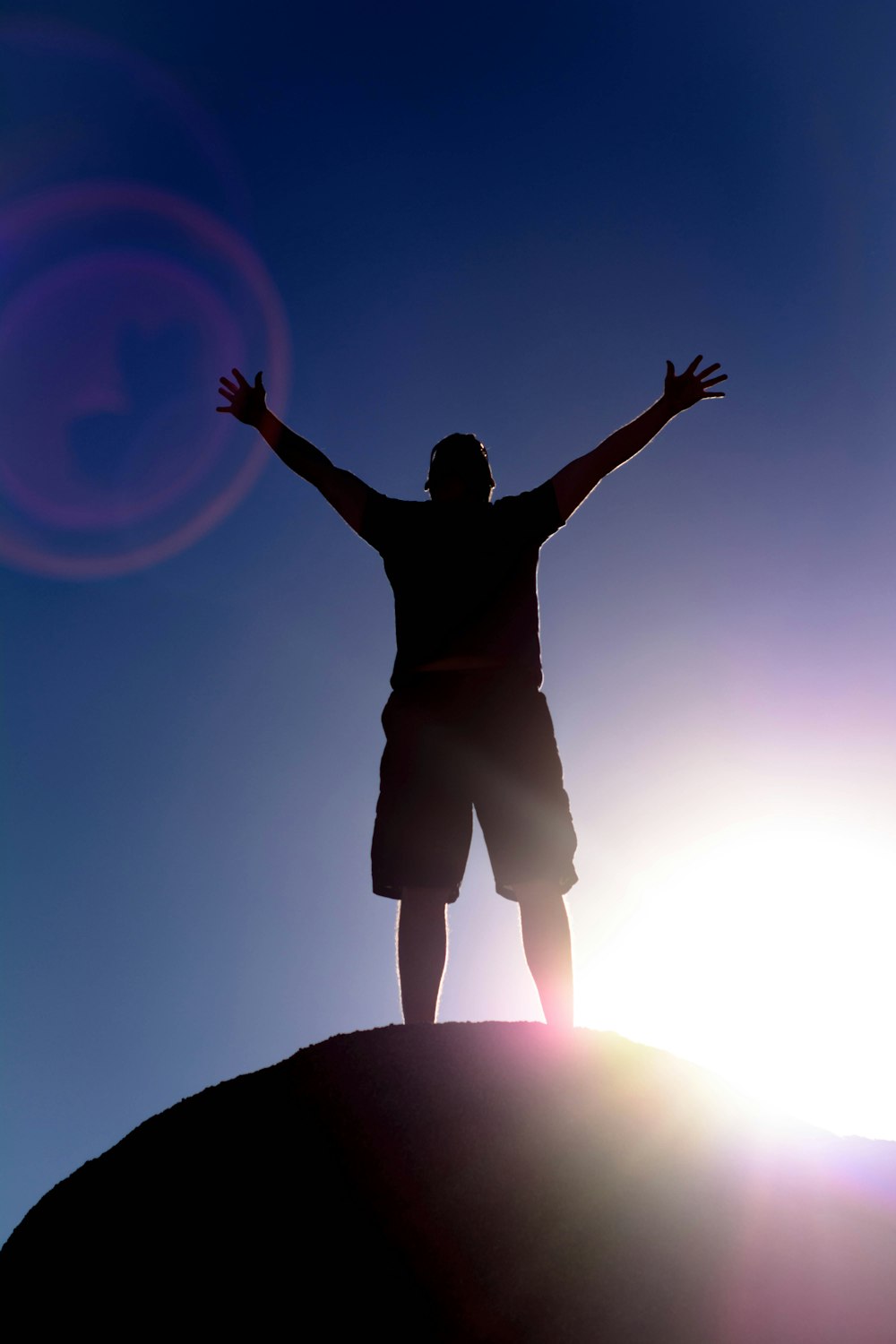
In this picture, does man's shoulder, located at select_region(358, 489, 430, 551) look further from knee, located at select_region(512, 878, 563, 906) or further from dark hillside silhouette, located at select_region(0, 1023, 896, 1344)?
dark hillside silhouette, located at select_region(0, 1023, 896, 1344)

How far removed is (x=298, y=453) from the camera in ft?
15.4

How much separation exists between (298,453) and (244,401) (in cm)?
51

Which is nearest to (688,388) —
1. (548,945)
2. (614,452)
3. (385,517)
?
(614,452)

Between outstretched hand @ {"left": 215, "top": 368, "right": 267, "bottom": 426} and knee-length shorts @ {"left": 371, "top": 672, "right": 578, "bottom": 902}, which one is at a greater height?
outstretched hand @ {"left": 215, "top": 368, "right": 267, "bottom": 426}

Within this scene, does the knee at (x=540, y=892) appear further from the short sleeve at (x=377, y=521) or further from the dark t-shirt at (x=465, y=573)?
the short sleeve at (x=377, y=521)

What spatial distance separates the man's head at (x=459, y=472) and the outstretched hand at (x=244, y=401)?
100cm

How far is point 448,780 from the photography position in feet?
13.3

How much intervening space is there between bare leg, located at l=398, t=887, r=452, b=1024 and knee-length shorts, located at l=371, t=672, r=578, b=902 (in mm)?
61

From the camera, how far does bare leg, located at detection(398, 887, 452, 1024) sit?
3783mm

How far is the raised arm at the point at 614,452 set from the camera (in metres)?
4.45

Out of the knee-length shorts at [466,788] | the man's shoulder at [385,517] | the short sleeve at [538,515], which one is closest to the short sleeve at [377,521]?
the man's shoulder at [385,517]

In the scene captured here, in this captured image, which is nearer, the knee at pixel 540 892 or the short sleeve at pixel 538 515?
the knee at pixel 540 892

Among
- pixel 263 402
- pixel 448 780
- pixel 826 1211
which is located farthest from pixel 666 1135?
pixel 263 402

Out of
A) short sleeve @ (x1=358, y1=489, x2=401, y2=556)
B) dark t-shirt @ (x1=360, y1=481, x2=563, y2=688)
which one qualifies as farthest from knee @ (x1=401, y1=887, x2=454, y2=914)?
short sleeve @ (x1=358, y1=489, x2=401, y2=556)
